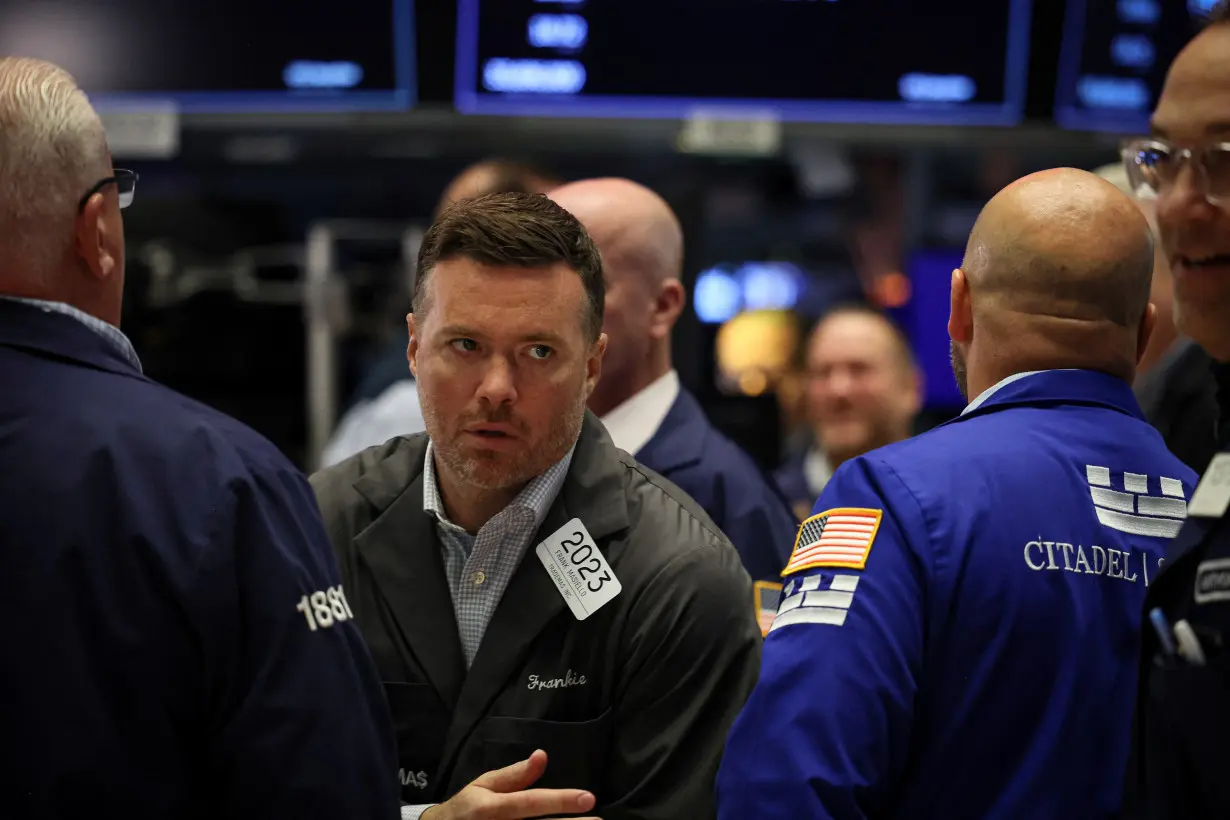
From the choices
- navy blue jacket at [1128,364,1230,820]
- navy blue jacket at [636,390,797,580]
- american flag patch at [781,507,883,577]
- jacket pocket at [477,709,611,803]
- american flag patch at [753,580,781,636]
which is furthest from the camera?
navy blue jacket at [636,390,797,580]

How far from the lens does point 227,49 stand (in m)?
3.16

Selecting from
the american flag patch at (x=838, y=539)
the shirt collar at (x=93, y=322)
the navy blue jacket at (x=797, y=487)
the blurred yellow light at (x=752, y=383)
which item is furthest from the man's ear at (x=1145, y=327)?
the navy blue jacket at (x=797, y=487)

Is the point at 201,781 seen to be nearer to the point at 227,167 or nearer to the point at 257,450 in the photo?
the point at 257,450

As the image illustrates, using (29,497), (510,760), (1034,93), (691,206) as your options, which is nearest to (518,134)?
(691,206)

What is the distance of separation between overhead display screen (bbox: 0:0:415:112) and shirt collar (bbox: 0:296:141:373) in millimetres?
1475

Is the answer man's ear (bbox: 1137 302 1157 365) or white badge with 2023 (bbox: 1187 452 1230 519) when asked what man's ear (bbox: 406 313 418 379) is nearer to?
man's ear (bbox: 1137 302 1157 365)

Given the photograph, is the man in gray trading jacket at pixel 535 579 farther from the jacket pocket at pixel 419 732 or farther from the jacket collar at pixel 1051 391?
the jacket collar at pixel 1051 391

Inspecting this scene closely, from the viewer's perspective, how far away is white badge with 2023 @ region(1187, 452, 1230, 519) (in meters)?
1.47

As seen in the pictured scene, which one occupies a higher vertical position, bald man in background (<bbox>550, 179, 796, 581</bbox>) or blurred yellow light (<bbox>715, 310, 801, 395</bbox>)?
bald man in background (<bbox>550, 179, 796, 581</bbox>)

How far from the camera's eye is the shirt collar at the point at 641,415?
284 centimetres

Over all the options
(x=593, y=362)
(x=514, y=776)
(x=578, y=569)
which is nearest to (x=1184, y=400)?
(x=593, y=362)

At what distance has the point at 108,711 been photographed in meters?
1.62

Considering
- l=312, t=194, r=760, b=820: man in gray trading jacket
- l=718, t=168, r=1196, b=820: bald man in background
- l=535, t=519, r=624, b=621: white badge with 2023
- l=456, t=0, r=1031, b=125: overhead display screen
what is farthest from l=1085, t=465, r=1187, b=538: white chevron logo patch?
l=456, t=0, r=1031, b=125: overhead display screen

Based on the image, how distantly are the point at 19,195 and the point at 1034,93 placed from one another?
2.38m
